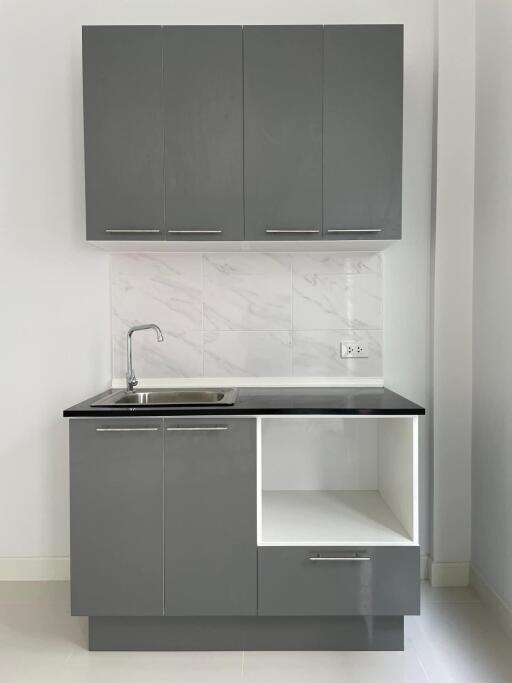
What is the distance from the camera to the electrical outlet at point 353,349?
2682 millimetres

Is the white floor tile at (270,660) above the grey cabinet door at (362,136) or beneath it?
beneath

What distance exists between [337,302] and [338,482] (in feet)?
2.93

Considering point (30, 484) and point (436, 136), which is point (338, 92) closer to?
point (436, 136)

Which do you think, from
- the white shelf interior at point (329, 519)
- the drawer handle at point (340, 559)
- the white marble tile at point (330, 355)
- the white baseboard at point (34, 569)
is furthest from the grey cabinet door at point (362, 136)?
the white baseboard at point (34, 569)

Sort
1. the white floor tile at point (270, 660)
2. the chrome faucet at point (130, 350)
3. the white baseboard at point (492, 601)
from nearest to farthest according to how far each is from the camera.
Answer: the white floor tile at point (270, 660) → the white baseboard at point (492, 601) → the chrome faucet at point (130, 350)

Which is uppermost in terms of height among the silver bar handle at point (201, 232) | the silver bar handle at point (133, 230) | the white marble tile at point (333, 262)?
the silver bar handle at point (133, 230)

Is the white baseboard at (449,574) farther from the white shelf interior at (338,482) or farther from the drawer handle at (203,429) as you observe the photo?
the drawer handle at (203,429)

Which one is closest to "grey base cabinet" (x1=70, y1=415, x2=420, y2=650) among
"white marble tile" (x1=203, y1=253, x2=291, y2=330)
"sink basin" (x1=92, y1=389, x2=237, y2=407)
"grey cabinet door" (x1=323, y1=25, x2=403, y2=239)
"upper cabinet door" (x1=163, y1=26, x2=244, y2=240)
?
"sink basin" (x1=92, y1=389, x2=237, y2=407)

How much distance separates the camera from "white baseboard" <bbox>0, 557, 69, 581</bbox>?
272 cm

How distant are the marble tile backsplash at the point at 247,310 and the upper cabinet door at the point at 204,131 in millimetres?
409

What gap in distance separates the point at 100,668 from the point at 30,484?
100 cm

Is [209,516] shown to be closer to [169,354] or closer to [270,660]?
[270,660]

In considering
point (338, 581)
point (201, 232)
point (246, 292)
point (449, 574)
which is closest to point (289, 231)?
point (201, 232)

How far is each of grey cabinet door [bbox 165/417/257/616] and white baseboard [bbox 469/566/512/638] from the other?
1.07 m
